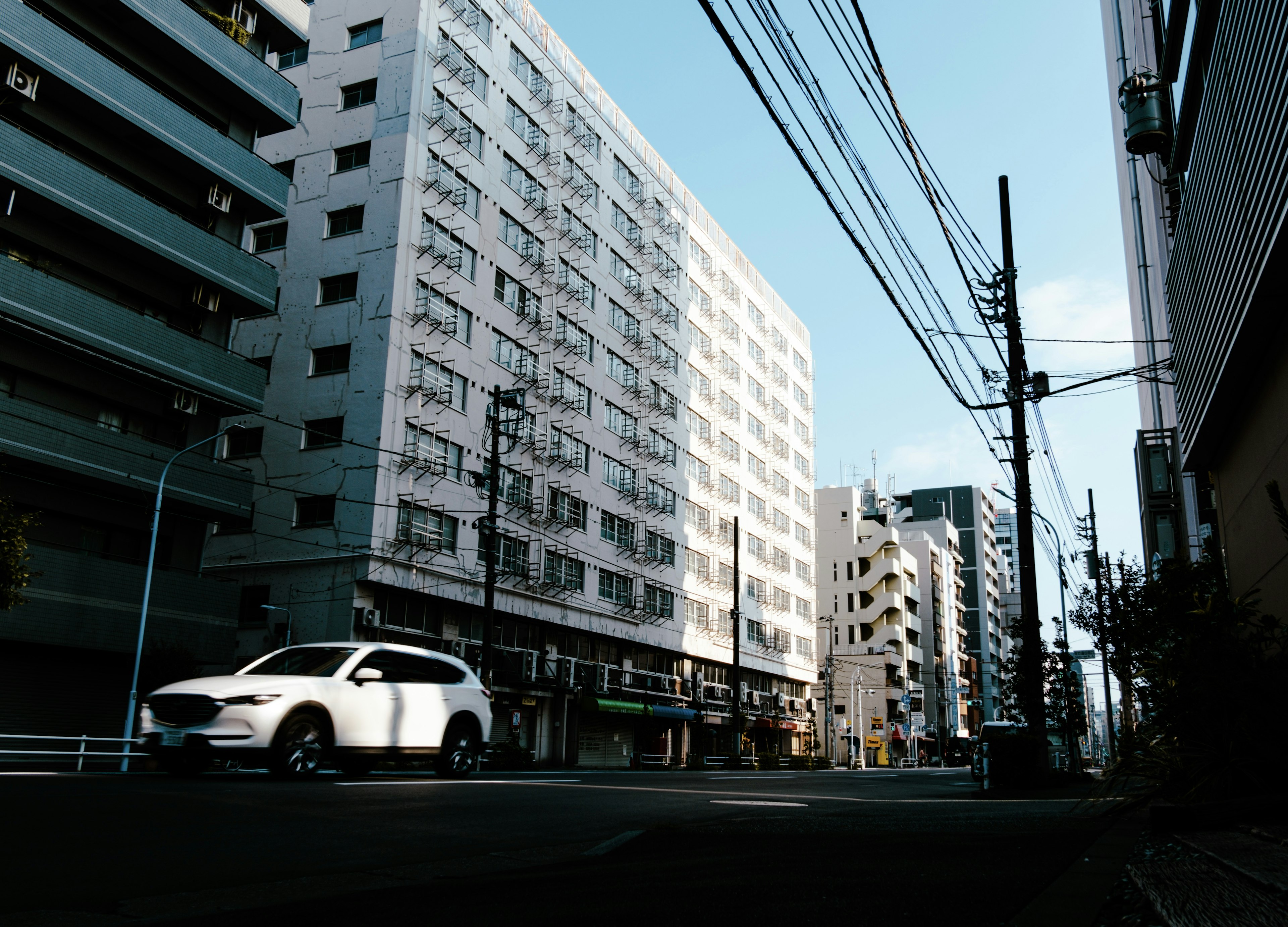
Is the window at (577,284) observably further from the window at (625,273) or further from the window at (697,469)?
the window at (697,469)

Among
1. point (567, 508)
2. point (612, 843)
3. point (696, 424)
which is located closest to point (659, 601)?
point (567, 508)

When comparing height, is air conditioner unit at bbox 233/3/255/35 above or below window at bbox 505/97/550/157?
below

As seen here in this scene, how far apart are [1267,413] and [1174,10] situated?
259 inches

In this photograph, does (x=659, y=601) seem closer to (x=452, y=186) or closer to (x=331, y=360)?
(x=331, y=360)

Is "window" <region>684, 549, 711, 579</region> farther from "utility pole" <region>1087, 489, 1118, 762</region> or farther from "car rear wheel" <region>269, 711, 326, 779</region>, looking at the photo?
→ "car rear wheel" <region>269, 711, 326, 779</region>

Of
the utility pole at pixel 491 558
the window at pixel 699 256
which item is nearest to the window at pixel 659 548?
the window at pixel 699 256

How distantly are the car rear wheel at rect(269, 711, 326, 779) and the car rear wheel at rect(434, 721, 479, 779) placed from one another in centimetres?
207

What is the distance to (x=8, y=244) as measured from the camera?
1113 inches

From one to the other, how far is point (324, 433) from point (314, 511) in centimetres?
297

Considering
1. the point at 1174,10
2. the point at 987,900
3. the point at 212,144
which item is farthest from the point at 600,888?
the point at 212,144

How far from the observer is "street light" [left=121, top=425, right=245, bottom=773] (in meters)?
27.3

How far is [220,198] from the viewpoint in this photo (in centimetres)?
3378

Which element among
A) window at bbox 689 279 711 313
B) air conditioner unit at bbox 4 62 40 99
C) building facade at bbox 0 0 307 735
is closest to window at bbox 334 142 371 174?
building facade at bbox 0 0 307 735

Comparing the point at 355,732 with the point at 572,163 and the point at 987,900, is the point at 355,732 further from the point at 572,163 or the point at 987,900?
the point at 572,163
